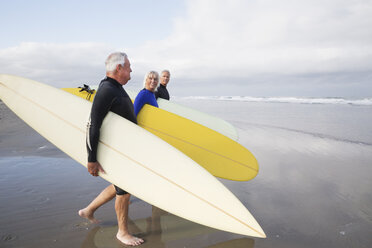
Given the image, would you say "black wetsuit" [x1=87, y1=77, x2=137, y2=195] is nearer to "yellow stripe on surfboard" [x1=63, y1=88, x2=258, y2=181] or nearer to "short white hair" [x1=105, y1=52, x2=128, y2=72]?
"short white hair" [x1=105, y1=52, x2=128, y2=72]

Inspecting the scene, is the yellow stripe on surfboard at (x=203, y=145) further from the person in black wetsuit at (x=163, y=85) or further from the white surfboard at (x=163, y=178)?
the person in black wetsuit at (x=163, y=85)

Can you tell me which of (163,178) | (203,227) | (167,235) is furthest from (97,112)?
(203,227)

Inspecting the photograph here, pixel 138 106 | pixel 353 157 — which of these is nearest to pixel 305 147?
pixel 353 157

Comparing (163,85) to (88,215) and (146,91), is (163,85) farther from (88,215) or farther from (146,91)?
(88,215)

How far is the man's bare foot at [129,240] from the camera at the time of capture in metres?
1.75

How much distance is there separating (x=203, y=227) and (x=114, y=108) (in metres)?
1.30

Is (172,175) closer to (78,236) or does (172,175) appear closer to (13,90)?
(78,236)

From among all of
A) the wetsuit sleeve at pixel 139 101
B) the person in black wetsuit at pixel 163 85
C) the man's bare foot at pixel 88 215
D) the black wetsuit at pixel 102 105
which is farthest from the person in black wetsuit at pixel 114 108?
the person in black wetsuit at pixel 163 85

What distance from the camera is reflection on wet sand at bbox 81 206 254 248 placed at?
69.6 inches

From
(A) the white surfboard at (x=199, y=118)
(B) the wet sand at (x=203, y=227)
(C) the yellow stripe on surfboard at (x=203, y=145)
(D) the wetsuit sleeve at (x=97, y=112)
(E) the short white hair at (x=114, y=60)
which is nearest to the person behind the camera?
(D) the wetsuit sleeve at (x=97, y=112)

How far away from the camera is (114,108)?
1718 mm

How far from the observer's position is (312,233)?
6.25 ft

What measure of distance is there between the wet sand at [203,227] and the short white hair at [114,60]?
138cm

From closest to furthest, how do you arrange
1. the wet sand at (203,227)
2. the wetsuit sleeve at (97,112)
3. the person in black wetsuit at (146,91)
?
the wetsuit sleeve at (97,112) < the wet sand at (203,227) < the person in black wetsuit at (146,91)
